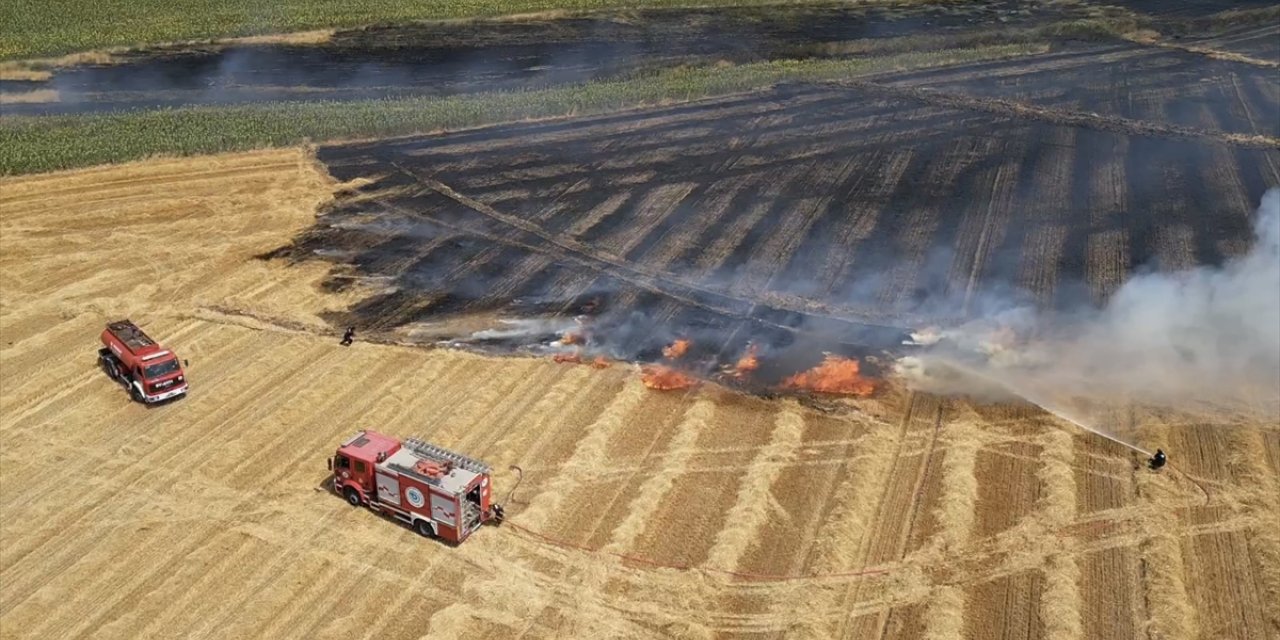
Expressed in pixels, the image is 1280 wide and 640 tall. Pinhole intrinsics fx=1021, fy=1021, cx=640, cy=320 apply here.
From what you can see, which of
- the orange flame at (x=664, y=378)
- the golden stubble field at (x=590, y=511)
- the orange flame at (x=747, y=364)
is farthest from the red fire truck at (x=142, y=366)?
the orange flame at (x=747, y=364)

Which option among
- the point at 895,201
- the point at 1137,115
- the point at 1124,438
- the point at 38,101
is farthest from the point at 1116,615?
the point at 38,101

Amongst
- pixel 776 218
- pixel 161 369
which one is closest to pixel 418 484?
pixel 161 369

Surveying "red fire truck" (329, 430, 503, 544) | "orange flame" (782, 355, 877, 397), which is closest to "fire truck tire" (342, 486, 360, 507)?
"red fire truck" (329, 430, 503, 544)

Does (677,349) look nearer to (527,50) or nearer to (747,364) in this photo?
(747,364)

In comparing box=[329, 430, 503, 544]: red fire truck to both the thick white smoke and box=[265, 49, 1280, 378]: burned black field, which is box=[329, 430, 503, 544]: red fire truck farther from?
the thick white smoke

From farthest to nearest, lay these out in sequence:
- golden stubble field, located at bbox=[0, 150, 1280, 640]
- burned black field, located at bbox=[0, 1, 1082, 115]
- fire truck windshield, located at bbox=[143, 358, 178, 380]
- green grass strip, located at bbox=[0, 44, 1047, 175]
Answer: burned black field, located at bbox=[0, 1, 1082, 115] < green grass strip, located at bbox=[0, 44, 1047, 175] < fire truck windshield, located at bbox=[143, 358, 178, 380] < golden stubble field, located at bbox=[0, 150, 1280, 640]

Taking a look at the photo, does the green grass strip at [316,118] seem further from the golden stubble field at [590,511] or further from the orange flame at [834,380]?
the orange flame at [834,380]

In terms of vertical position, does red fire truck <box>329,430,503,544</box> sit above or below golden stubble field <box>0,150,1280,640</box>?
above
